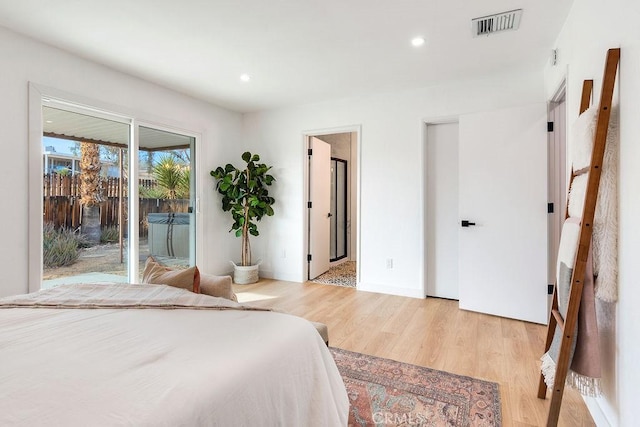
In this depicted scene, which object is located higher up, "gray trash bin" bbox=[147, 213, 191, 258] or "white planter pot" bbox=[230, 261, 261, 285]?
"gray trash bin" bbox=[147, 213, 191, 258]

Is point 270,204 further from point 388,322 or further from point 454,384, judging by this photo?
point 454,384

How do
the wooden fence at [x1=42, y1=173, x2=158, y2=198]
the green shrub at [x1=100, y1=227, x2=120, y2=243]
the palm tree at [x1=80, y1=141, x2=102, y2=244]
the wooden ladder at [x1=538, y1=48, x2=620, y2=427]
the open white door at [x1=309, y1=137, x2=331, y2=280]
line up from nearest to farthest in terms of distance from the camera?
the wooden ladder at [x1=538, y1=48, x2=620, y2=427] < the wooden fence at [x1=42, y1=173, x2=158, y2=198] < the palm tree at [x1=80, y1=141, x2=102, y2=244] < the green shrub at [x1=100, y1=227, x2=120, y2=243] < the open white door at [x1=309, y1=137, x2=331, y2=280]

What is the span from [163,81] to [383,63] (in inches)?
93.2

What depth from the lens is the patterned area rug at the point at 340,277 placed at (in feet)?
14.9

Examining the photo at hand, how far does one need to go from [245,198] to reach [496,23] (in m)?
3.41

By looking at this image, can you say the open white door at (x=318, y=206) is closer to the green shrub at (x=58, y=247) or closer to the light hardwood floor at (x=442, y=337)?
the light hardwood floor at (x=442, y=337)

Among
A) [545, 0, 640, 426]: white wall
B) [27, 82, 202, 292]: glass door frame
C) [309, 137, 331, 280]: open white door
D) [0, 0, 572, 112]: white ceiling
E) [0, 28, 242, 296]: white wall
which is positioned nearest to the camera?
[545, 0, 640, 426]: white wall

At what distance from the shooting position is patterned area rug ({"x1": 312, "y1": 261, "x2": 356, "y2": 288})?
454cm

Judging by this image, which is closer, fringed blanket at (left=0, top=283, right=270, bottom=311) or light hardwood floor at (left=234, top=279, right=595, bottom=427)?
fringed blanket at (left=0, top=283, right=270, bottom=311)

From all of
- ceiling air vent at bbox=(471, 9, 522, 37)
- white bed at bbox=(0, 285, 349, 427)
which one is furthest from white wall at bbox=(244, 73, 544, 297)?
white bed at bbox=(0, 285, 349, 427)

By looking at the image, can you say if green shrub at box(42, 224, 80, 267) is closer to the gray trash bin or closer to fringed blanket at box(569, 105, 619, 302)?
the gray trash bin

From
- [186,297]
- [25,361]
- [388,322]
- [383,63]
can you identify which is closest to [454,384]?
[388,322]

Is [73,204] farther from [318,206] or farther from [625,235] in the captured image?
[625,235]

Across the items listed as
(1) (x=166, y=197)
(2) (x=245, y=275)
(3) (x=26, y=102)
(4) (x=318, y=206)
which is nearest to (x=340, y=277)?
(4) (x=318, y=206)
